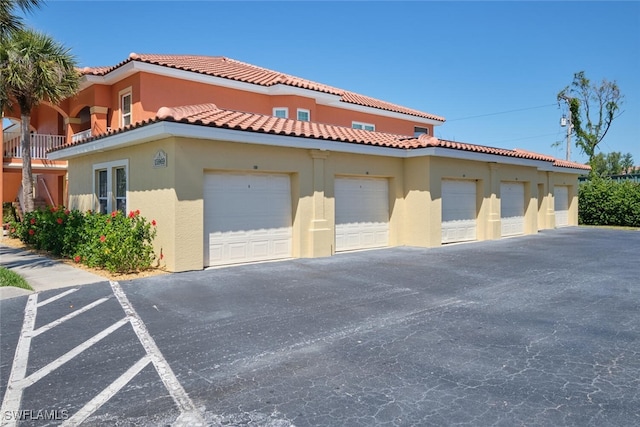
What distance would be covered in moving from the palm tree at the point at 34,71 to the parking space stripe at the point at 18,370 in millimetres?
11236

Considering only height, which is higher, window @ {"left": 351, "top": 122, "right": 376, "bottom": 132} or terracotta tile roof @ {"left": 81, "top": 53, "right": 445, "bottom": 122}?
terracotta tile roof @ {"left": 81, "top": 53, "right": 445, "bottom": 122}

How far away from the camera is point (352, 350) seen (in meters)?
5.11

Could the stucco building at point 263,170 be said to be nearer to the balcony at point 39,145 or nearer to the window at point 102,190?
the window at point 102,190

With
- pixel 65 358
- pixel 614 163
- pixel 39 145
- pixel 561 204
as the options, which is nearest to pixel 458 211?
pixel 561 204

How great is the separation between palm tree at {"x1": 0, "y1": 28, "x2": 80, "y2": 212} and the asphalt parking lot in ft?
33.1

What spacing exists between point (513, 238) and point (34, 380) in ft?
56.8

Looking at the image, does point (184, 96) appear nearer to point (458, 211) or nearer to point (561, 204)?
point (458, 211)

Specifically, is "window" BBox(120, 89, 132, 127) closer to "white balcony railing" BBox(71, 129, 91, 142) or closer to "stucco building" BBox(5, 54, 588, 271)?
"stucco building" BBox(5, 54, 588, 271)

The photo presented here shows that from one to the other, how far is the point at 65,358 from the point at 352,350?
125 inches

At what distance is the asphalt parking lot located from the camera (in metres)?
3.72

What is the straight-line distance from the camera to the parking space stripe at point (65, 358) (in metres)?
4.29

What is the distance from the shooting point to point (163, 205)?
1009cm

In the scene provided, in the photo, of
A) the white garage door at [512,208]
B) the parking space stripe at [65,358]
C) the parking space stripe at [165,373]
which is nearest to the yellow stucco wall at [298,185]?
the white garage door at [512,208]

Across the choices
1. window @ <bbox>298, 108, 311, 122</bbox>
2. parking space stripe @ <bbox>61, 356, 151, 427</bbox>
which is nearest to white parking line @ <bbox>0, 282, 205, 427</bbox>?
parking space stripe @ <bbox>61, 356, 151, 427</bbox>
